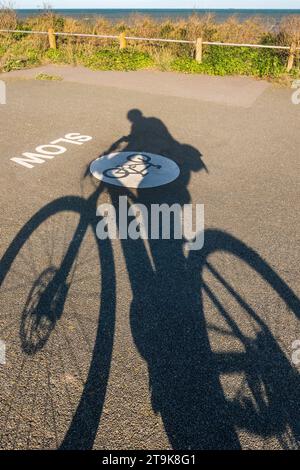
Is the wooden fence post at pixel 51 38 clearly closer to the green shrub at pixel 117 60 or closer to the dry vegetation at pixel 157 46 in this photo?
the dry vegetation at pixel 157 46

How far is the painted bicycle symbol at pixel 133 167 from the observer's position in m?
6.28

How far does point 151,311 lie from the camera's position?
3.58 m

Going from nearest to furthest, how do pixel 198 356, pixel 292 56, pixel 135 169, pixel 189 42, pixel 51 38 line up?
pixel 198 356, pixel 135 169, pixel 292 56, pixel 189 42, pixel 51 38

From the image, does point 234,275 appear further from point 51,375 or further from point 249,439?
point 51,375

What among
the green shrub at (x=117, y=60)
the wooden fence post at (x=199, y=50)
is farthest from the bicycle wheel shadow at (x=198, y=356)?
the green shrub at (x=117, y=60)

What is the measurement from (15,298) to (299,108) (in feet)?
33.4

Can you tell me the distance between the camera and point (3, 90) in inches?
499

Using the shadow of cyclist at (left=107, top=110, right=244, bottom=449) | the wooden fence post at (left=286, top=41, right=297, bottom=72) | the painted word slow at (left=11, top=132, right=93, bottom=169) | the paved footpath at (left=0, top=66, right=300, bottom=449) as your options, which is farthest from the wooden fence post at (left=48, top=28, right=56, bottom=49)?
the shadow of cyclist at (left=107, top=110, right=244, bottom=449)

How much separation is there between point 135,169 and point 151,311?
3526mm

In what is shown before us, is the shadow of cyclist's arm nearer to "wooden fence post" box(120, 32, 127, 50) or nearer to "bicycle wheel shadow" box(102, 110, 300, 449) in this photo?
"bicycle wheel shadow" box(102, 110, 300, 449)

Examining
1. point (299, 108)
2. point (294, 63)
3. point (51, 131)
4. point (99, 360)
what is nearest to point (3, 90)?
point (51, 131)

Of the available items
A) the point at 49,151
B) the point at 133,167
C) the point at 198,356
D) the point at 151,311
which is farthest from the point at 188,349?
the point at 49,151

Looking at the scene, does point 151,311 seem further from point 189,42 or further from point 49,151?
point 189,42

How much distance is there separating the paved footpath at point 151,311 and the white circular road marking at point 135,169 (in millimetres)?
200
